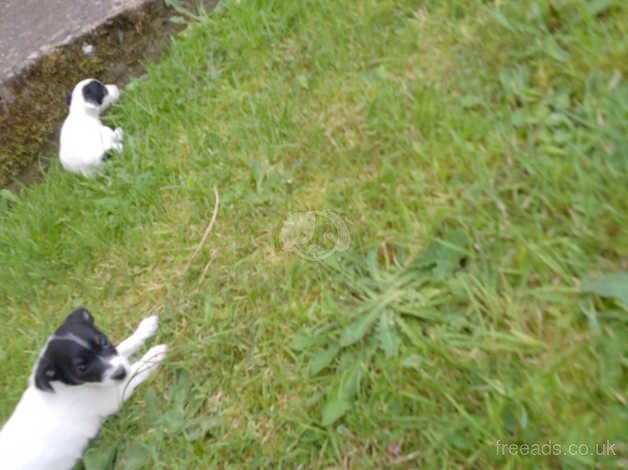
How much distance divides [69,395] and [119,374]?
30 cm

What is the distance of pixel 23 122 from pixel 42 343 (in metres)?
1.66

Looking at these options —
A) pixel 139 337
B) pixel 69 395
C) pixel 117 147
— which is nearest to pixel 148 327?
pixel 139 337

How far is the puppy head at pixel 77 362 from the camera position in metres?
2.40

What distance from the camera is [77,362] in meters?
2.41

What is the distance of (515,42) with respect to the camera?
7.54 feet

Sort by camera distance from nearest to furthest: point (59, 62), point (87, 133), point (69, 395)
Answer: point (69, 395)
point (87, 133)
point (59, 62)

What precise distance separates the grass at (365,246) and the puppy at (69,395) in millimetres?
97

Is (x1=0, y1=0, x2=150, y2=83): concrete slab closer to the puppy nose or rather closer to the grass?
the grass

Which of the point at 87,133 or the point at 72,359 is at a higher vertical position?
the point at 87,133

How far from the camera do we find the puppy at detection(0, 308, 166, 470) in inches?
95.3

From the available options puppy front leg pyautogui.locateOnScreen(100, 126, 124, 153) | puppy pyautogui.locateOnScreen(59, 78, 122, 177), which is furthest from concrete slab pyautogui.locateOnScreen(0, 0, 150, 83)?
puppy front leg pyautogui.locateOnScreen(100, 126, 124, 153)

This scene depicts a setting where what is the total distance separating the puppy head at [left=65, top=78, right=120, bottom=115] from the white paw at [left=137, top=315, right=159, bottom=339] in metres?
1.60

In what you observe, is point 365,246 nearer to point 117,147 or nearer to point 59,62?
point 117,147

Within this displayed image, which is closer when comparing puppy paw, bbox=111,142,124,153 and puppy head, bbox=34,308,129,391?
puppy head, bbox=34,308,129,391
